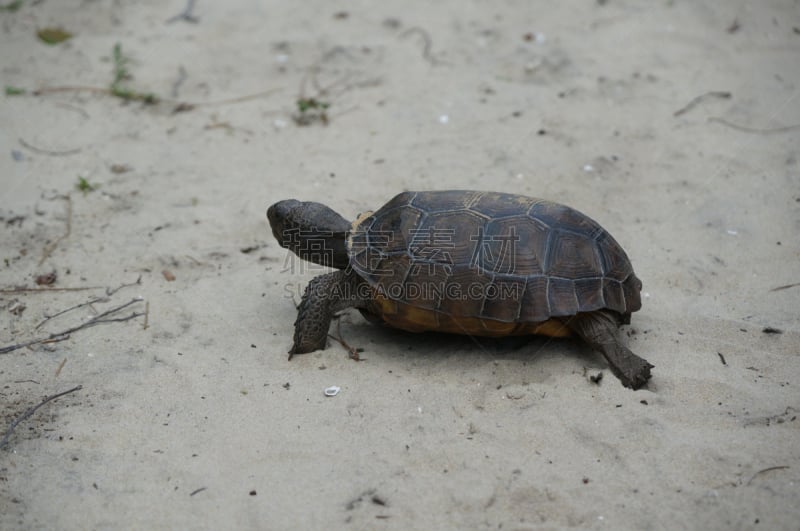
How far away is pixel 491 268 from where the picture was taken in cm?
391

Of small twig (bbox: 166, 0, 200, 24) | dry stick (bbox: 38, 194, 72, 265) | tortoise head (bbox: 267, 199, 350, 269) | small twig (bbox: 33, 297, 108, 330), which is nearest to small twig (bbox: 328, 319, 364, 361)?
tortoise head (bbox: 267, 199, 350, 269)

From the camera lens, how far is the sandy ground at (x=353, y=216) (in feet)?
10.6

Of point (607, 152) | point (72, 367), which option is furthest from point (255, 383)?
point (607, 152)

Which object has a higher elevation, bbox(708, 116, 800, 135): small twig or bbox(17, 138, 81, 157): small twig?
bbox(708, 116, 800, 135): small twig

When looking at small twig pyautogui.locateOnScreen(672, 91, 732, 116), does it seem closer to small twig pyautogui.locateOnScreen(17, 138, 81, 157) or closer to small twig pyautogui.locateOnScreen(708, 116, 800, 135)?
small twig pyautogui.locateOnScreen(708, 116, 800, 135)

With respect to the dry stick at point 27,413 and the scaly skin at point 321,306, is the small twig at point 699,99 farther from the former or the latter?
the dry stick at point 27,413

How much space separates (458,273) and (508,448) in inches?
40.2

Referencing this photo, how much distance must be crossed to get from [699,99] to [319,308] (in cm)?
449

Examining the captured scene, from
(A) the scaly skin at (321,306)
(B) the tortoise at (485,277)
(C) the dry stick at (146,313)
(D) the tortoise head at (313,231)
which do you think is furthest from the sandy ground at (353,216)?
(D) the tortoise head at (313,231)

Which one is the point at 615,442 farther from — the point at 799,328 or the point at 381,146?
the point at 381,146

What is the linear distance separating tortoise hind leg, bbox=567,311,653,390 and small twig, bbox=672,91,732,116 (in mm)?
3242

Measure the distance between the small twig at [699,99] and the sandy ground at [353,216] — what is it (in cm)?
5

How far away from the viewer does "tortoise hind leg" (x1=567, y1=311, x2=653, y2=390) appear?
3.76 metres

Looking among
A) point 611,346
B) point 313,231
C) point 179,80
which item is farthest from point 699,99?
point 179,80
